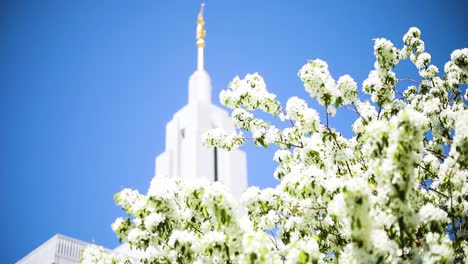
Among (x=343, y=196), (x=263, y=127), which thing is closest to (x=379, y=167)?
(x=343, y=196)

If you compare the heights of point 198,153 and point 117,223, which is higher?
point 198,153

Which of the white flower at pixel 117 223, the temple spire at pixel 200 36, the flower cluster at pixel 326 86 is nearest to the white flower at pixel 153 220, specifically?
the white flower at pixel 117 223

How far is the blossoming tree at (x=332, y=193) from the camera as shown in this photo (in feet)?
15.5

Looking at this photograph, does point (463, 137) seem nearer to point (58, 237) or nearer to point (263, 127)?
point (263, 127)

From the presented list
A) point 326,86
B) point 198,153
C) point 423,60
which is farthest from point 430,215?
point 198,153

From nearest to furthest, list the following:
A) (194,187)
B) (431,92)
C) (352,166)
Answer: (194,187) < (352,166) < (431,92)

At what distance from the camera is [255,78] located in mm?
8672

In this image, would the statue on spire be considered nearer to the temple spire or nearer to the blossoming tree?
the temple spire

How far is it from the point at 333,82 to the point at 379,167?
8.94 feet

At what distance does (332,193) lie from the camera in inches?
246

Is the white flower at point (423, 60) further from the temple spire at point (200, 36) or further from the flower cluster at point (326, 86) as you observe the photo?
the temple spire at point (200, 36)

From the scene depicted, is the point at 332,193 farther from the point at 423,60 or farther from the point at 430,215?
the point at 423,60

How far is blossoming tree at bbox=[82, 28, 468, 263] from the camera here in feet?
15.5

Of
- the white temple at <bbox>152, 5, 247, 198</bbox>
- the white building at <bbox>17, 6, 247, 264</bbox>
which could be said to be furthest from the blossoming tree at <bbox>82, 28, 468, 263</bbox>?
the white temple at <bbox>152, 5, 247, 198</bbox>
